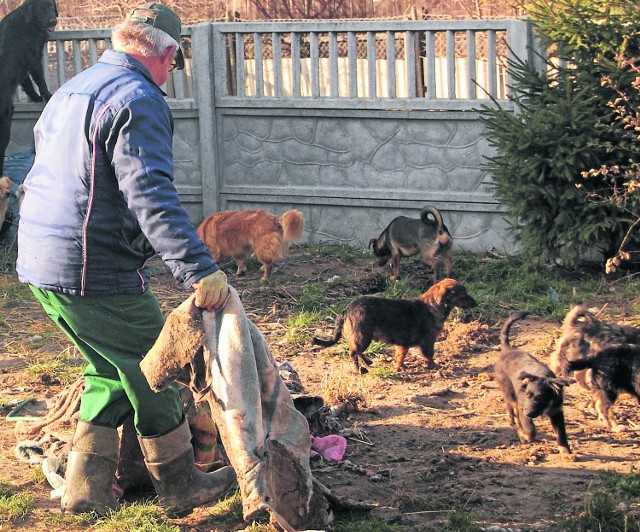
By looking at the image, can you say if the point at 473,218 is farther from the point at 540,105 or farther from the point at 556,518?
the point at 556,518

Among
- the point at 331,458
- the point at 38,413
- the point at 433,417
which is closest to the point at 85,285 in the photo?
the point at 331,458

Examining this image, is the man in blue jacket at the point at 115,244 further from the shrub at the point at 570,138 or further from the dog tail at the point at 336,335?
the shrub at the point at 570,138

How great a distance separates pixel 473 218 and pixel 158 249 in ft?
22.1

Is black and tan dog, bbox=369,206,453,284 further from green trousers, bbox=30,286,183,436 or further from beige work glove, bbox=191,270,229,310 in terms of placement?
beige work glove, bbox=191,270,229,310

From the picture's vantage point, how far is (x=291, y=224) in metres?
9.97

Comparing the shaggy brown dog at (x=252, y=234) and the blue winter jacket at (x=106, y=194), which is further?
the shaggy brown dog at (x=252, y=234)

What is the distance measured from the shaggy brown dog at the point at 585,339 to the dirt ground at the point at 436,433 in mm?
361

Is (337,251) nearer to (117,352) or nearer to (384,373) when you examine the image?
(384,373)

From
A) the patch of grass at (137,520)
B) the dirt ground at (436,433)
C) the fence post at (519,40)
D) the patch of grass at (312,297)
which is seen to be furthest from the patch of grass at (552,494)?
the fence post at (519,40)

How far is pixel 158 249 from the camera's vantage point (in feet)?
14.9

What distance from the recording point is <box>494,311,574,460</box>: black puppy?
584 centimetres

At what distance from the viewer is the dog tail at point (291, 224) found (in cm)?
994

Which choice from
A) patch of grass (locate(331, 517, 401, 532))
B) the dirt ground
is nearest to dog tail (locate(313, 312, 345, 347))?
the dirt ground

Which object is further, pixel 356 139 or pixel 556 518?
pixel 356 139
